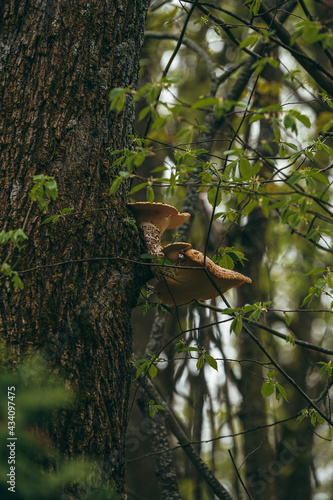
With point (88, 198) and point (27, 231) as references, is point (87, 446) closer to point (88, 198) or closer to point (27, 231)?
point (27, 231)

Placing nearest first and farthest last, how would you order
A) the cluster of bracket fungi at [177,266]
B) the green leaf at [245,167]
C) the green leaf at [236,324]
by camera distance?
the green leaf at [245,167] → the green leaf at [236,324] → the cluster of bracket fungi at [177,266]

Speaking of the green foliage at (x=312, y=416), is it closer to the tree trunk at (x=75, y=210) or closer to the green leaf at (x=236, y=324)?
the green leaf at (x=236, y=324)

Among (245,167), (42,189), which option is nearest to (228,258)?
(245,167)

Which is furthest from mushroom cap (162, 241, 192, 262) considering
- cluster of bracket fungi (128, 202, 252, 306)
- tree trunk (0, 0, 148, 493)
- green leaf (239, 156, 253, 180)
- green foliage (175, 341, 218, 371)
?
green leaf (239, 156, 253, 180)

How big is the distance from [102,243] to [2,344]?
2.43 ft

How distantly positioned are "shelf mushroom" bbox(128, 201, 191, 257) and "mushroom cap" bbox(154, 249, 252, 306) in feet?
0.59

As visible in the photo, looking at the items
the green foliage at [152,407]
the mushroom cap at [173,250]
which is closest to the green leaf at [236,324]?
the mushroom cap at [173,250]

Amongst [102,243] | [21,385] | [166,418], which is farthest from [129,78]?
[166,418]

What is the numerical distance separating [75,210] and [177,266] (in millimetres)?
649

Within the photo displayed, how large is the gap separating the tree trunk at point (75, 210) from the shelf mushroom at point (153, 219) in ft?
0.41

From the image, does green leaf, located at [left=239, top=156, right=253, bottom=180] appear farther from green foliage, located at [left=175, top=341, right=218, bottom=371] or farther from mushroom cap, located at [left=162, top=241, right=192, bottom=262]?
green foliage, located at [left=175, top=341, right=218, bottom=371]

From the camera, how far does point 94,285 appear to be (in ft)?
8.84

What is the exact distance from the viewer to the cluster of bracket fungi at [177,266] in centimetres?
302

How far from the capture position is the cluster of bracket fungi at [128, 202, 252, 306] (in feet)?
9.90
